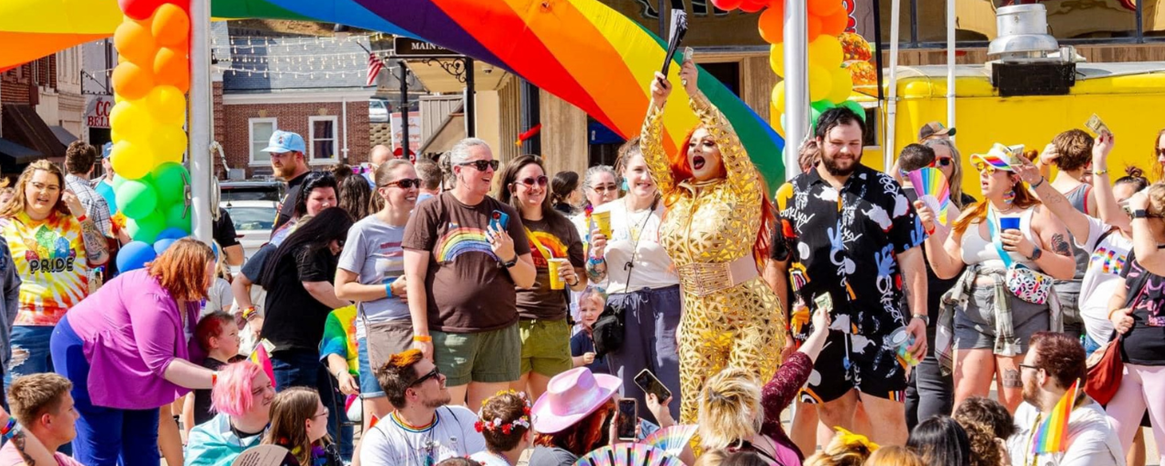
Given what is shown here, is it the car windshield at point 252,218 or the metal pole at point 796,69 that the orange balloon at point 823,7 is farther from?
the car windshield at point 252,218

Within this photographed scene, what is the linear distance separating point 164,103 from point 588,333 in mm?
2609

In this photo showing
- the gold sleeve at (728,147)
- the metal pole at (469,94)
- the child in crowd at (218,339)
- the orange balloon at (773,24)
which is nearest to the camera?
the gold sleeve at (728,147)

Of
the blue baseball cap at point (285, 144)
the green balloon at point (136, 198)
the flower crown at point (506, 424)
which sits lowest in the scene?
the flower crown at point (506, 424)

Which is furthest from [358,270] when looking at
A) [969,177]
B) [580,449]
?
[969,177]

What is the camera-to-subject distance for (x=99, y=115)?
35875 mm

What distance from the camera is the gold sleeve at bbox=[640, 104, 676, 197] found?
5.30 metres

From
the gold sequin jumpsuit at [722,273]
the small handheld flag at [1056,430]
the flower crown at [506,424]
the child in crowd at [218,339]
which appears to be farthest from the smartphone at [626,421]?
the child in crowd at [218,339]

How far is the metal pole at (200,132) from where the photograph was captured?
280 inches

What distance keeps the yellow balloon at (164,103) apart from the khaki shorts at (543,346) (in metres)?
2.13

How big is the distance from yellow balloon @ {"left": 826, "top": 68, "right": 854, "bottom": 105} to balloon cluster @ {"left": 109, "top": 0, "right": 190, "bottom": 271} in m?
3.45

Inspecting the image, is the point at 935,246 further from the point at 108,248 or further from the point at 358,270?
the point at 108,248

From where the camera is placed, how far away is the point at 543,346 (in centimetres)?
681

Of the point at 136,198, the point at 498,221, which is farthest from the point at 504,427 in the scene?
the point at 136,198

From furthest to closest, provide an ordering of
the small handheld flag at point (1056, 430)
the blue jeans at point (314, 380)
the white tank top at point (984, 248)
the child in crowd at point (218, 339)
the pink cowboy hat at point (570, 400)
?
1. the blue jeans at point (314, 380)
2. the white tank top at point (984, 248)
3. the child in crowd at point (218, 339)
4. the small handheld flag at point (1056, 430)
5. the pink cowboy hat at point (570, 400)
